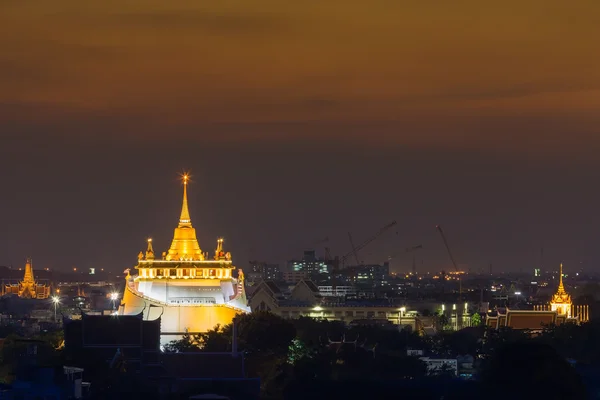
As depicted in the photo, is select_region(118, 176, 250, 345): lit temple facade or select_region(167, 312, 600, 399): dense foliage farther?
select_region(118, 176, 250, 345): lit temple facade

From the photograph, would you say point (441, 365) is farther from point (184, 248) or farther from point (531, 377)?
point (531, 377)

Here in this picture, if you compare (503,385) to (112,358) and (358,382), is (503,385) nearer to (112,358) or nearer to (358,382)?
(358,382)

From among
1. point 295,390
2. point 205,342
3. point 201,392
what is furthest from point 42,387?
point 205,342

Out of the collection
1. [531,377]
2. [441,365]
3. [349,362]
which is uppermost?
[441,365]

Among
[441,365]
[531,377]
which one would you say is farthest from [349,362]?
[531,377]

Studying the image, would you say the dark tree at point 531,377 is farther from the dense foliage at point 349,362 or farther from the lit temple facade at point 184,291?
the lit temple facade at point 184,291

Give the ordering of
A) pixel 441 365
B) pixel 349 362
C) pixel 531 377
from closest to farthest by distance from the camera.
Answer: pixel 531 377, pixel 349 362, pixel 441 365

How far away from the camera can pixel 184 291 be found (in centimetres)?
19012

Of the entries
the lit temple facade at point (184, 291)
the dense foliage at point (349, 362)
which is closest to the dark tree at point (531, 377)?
the dense foliage at point (349, 362)

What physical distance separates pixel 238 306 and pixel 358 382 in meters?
51.7

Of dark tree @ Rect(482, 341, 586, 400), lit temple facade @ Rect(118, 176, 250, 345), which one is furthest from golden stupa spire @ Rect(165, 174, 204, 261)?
dark tree @ Rect(482, 341, 586, 400)

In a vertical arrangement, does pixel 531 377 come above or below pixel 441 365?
below

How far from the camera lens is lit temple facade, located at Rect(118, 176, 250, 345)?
186 metres

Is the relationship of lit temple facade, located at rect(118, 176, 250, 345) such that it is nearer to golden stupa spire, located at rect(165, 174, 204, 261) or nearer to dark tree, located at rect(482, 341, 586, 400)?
golden stupa spire, located at rect(165, 174, 204, 261)
